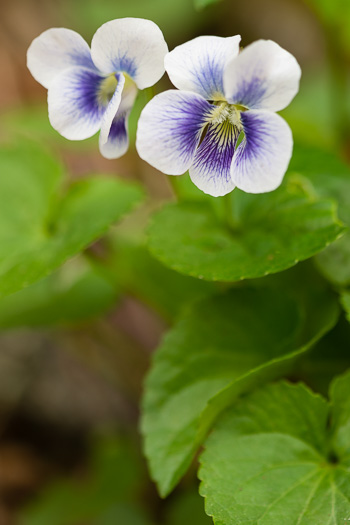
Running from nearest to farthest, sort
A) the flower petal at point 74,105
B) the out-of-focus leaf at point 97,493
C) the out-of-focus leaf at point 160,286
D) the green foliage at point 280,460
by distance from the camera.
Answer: the green foliage at point 280,460, the flower petal at point 74,105, the out-of-focus leaf at point 160,286, the out-of-focus leaf at point 97,493

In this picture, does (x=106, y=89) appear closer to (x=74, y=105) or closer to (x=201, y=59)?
(x=74, y=105)

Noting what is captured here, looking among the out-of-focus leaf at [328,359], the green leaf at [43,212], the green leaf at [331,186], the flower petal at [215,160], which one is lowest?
the out-of-focus leaf at [328,359]

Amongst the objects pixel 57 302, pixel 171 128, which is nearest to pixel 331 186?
pixel 171 128

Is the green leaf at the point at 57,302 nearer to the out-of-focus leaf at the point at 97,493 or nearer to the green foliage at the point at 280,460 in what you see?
the out-of-focus leaf at the point at 97,493

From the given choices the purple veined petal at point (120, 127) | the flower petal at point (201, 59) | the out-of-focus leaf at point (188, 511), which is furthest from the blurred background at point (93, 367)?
the flower petal at point (201, 59)

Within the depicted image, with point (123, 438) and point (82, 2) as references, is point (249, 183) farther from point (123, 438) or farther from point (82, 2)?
point (82, 2)

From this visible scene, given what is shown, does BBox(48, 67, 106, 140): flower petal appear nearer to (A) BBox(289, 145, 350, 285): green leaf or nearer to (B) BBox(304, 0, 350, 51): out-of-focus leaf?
(A) BBox(289, 145, 350, 285): green leaf
